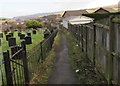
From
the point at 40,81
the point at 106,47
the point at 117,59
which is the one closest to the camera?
the point at 117,59

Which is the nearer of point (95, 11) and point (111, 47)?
point (111, 47)

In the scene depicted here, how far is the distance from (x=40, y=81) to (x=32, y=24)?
35.9 meters

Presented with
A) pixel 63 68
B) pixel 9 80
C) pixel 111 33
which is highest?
pixel 111 33

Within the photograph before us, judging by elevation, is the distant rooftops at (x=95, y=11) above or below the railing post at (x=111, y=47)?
above

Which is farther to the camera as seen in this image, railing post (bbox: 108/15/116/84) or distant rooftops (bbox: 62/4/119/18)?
distant rooftops (bbox: 62/4/119/18)

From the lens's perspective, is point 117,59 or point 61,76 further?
point 61,76

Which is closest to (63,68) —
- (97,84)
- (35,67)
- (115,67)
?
(35,67)

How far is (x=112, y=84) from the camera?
4258 mm

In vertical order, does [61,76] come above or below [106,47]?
below

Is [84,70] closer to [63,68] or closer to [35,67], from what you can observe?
[63,68]

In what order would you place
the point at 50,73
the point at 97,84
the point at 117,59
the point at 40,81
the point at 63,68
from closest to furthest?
the point at 117,59, the point at 97,84, the point at 40,81, the point at 50,73, the point at 63,68

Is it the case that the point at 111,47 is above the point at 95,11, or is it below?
below

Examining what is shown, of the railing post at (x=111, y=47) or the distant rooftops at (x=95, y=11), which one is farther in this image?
the distant rooftops at (x=95, y=11)

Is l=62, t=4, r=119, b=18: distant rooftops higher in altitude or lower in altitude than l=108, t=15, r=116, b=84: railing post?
higher
